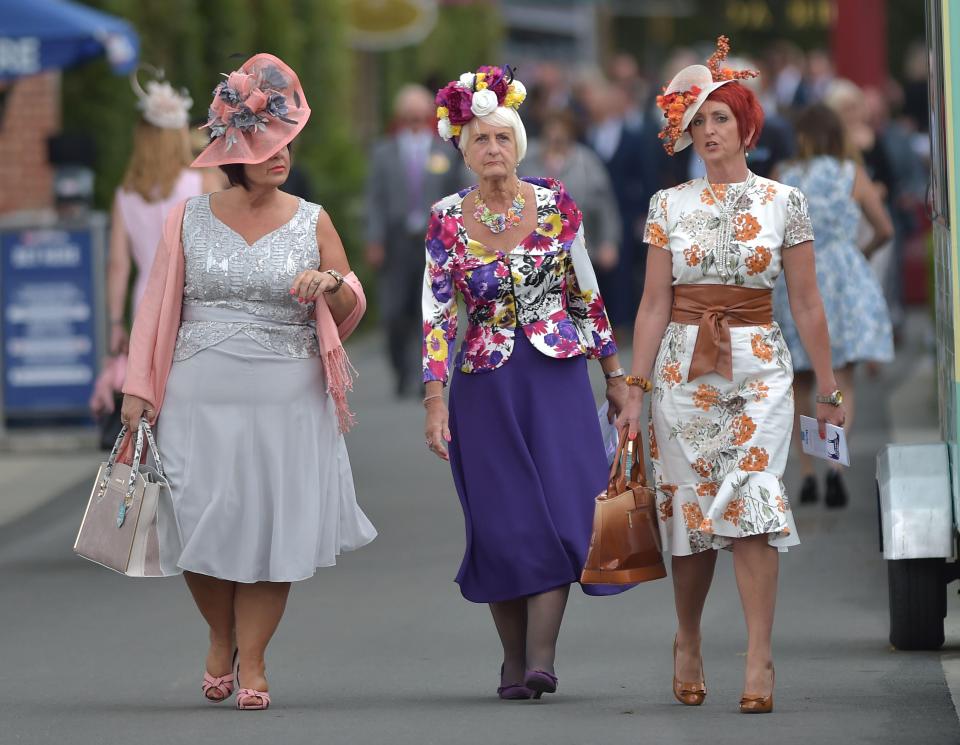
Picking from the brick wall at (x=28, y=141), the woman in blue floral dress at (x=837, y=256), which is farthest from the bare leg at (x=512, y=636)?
the brick wall at (x=28, y=141)

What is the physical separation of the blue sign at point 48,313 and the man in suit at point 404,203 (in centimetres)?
308

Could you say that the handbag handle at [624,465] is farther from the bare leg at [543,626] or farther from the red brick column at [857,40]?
the red brick column at [857,40]

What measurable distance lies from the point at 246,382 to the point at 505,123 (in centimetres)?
109

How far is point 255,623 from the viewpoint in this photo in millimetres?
7004

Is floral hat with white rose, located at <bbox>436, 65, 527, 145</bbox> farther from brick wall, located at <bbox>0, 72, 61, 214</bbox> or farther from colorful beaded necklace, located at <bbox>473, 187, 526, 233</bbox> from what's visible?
brick wall, located at <bbox>0, 72, 61, 214</bbox>

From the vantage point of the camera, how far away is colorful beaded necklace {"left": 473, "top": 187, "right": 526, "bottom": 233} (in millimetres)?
7102

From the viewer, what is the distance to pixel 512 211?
23.3 feet

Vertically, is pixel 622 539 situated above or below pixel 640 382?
below

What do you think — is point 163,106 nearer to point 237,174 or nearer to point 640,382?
point 237,174

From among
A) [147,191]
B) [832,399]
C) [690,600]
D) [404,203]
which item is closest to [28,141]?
[404,203]

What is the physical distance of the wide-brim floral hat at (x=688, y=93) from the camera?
6.84 meters

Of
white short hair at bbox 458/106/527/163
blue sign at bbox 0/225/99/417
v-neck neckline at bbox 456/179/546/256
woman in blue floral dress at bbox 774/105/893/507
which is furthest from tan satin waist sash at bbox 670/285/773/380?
blue sign at bbox 0/225/99/417

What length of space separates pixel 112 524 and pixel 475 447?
1091 millimetres

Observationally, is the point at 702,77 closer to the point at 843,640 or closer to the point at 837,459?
the point at 837,459
